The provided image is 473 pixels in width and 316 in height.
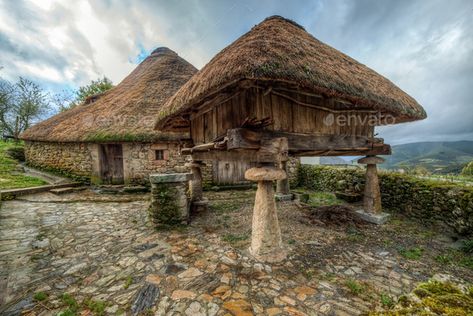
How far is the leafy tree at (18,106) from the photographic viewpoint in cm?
1794

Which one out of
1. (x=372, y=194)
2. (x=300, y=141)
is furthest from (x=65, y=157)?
(x=372, y=194)

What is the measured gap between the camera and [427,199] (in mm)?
4715

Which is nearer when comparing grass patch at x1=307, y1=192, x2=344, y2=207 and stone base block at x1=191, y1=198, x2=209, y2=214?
stone base block at x1=191, y1=198, x2=209, y2=214

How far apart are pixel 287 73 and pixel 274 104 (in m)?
0.66

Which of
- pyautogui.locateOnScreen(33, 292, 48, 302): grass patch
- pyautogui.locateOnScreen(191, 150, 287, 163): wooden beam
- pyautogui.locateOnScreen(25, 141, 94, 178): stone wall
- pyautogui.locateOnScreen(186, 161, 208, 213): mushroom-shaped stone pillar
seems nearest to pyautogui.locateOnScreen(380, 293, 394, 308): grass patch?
pyautogui.locateOnScreen(191, 150, 287, 163): wooden beam

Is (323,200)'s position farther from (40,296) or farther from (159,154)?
(40,296)

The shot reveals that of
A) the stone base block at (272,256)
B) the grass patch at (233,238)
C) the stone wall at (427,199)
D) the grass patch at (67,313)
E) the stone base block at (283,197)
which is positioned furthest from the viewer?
the stone base block at (283,197)

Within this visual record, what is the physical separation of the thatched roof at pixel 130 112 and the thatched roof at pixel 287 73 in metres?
4.75

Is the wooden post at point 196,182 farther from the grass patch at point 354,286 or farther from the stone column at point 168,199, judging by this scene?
the grass patch at point 354,286

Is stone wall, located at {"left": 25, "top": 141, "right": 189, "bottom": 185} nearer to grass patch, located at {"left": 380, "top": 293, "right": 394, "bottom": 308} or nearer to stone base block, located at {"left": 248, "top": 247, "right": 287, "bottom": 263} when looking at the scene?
stone base block, located at {"left": 248, "top": 247, "right": 287, "bottom": 263}

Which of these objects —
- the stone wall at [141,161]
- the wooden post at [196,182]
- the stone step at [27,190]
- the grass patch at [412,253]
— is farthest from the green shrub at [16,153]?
the grass patch at [412,253]

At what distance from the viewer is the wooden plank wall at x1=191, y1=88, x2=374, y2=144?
3.01 m

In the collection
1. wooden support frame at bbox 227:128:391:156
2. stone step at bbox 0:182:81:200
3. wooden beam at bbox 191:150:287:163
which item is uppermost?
wooden support frame at bbox 227:128:391:156

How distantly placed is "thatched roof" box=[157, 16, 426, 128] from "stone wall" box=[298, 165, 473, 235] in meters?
1.80
